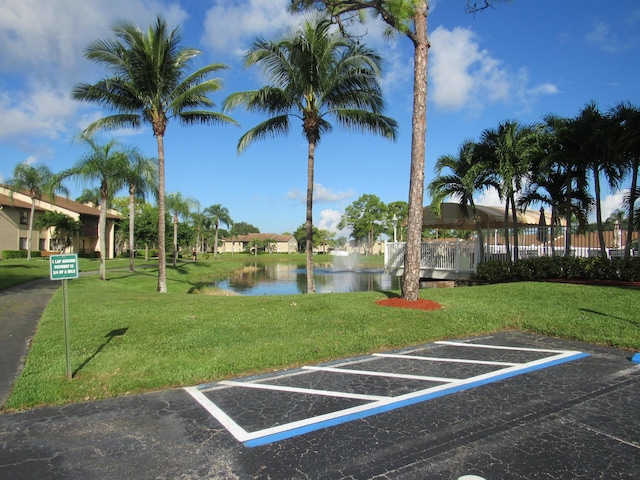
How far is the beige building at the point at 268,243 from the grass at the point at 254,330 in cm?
10747

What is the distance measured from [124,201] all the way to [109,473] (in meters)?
72.9

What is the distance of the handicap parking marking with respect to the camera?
4181 mm

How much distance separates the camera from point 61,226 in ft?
141

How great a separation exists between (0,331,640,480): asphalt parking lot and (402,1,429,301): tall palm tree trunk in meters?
4.94

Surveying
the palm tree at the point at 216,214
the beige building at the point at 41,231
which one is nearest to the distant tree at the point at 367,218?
the palm tree at the point at 216,214

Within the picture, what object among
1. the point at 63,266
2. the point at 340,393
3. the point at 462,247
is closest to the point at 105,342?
the point at 63,266

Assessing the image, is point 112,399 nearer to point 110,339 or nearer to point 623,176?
point 110,339

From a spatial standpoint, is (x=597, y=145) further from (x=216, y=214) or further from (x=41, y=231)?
(x=216, y=214)

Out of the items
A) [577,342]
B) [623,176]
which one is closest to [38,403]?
[577,342]

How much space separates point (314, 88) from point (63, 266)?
1217 cm

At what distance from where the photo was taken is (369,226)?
7669cm

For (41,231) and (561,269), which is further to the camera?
(41,231)

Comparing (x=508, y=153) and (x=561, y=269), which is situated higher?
(x=508, y=153)

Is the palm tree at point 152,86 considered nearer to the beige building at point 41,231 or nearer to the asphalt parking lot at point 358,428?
the asphalt parking lot at point 358,428
